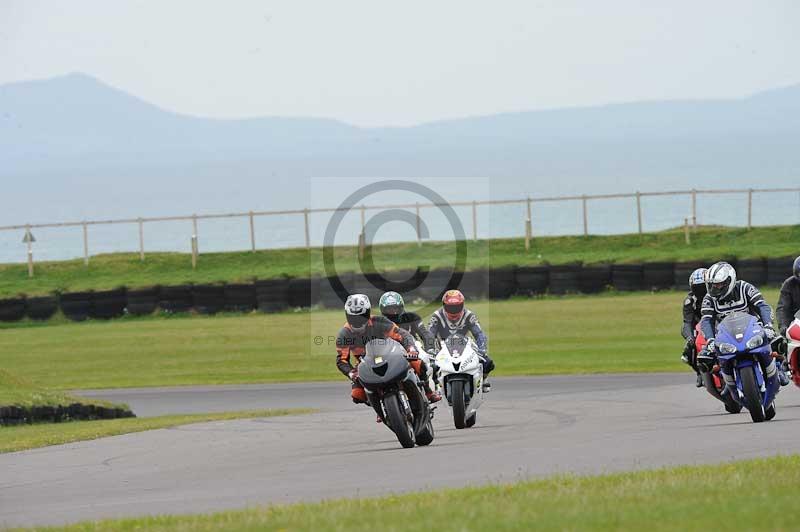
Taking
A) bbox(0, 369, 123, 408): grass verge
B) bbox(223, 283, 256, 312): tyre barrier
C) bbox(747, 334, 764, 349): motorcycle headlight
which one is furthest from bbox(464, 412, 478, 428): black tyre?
bbox(223, 283, 256, 312): tyre barrier

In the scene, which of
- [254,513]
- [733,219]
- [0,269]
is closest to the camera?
[254,513]

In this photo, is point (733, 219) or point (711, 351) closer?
point (711, 351)

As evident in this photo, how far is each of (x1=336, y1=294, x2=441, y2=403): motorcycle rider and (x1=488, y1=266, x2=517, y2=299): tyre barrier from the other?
25.1 m

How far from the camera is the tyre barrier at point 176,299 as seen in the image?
4069cm

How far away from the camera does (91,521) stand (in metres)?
10.2

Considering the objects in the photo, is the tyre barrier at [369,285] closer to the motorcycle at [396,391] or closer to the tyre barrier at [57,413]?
the tyre barrier at [57,413]

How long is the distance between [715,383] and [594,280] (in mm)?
23648

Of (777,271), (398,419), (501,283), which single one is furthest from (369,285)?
(398,419)

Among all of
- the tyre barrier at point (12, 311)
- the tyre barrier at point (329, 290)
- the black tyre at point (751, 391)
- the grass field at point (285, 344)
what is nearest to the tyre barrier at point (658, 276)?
the tyre barrier at point (329, 290)

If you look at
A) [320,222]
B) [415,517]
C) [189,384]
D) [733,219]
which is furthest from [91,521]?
[733,219]

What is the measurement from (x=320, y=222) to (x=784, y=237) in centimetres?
1680

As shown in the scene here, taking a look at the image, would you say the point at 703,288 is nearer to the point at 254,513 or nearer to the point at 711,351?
the point at 711,351

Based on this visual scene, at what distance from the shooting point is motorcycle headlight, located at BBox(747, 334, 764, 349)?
1441 centimetres

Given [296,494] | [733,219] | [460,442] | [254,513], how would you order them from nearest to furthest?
[254,513], [296,494], [460,442], [733,219]
